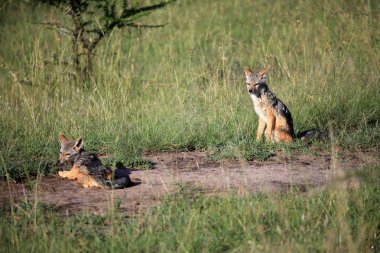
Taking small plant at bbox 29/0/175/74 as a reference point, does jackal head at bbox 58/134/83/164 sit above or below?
below

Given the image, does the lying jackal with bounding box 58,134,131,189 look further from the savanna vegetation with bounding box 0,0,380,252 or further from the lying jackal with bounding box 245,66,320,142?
the lying jackal with bounding box 245,66,320,142

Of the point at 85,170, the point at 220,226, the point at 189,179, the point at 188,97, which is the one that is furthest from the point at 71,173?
the point at 188,97

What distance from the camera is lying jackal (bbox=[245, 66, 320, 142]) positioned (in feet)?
28.9

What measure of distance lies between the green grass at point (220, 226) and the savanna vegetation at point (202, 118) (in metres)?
0.02

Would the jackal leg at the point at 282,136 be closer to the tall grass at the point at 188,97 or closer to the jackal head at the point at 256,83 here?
the tall grass at the point at 188,97

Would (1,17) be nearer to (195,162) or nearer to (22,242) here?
(195,162)

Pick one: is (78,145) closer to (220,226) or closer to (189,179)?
(189,179)

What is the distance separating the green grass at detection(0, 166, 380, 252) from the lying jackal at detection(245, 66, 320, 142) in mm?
2623

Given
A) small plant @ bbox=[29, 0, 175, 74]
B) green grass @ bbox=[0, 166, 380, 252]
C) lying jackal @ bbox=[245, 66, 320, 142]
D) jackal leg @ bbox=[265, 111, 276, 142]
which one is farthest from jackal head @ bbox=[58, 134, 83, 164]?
small plant @ bbox=[29, 0, 175, 74]

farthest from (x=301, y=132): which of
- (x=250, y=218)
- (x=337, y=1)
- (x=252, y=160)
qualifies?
(x=337, y=1)

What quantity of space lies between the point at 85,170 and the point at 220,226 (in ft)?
6.80

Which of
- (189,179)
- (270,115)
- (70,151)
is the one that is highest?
(270,115)

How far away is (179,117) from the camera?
9.19 metres

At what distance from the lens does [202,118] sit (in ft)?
29.8
